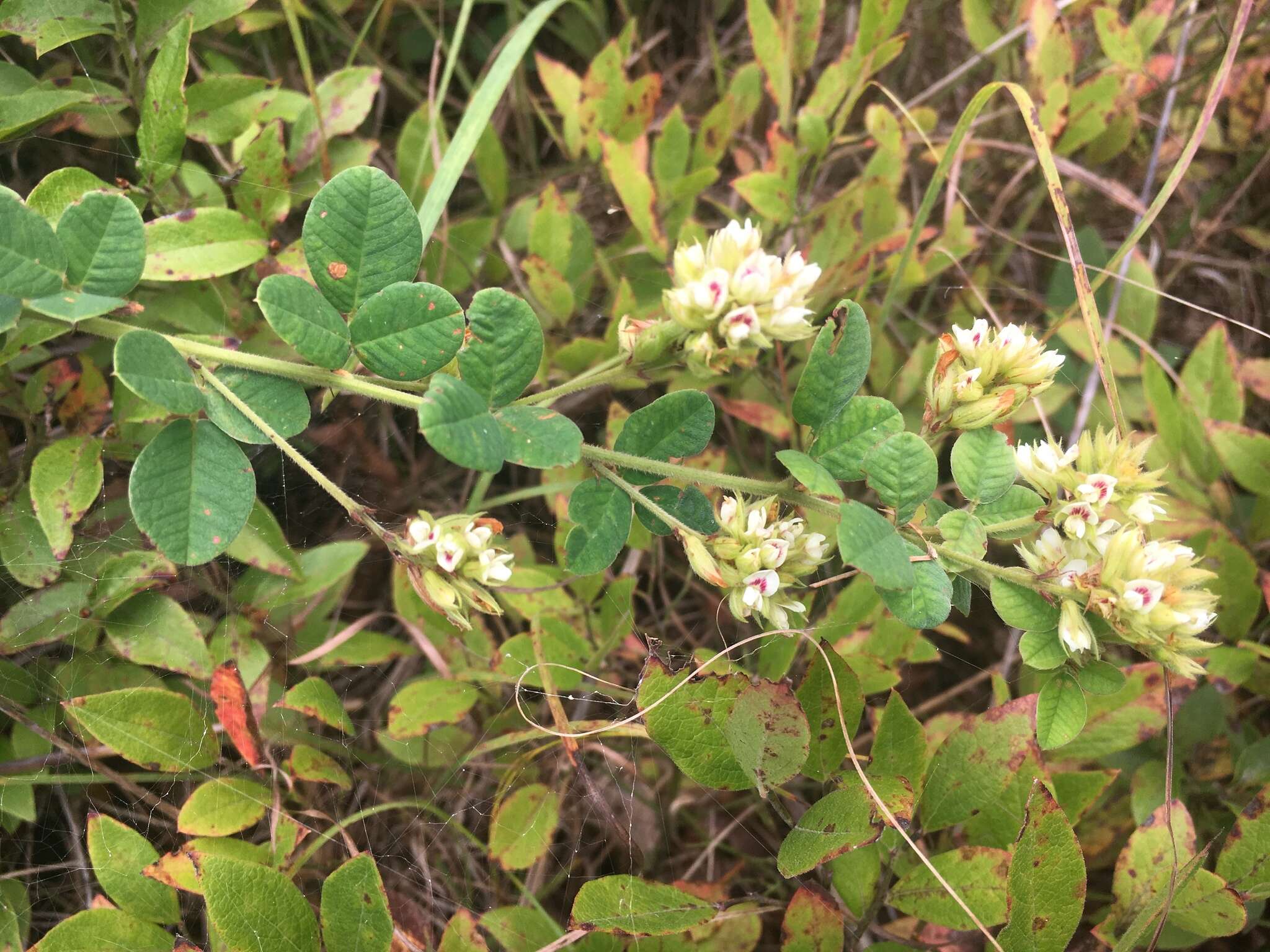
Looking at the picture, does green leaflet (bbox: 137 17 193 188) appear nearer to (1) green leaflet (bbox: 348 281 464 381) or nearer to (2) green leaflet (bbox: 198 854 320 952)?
(1) green leaflet (bbox: 348 281 464 381)

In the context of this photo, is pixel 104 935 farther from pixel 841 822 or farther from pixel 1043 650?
pixel 1043 650

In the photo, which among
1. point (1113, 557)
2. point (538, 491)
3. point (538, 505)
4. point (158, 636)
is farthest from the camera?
point (538, 505)

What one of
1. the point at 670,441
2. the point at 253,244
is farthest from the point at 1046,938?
the point at 253,244

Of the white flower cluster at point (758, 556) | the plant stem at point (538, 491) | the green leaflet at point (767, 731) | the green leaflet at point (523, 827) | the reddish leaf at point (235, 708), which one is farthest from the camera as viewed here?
the plant stem at point (538, 491)

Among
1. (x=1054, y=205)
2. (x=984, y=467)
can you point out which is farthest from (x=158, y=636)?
(x=1054, y=205)

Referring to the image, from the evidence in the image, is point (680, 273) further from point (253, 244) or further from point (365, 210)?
point (253, 244)

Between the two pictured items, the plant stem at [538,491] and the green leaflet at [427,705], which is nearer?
the green leaflet at [427,705]

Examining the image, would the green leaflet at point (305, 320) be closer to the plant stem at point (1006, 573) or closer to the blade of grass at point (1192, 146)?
the plant stem at point (1006, 573)

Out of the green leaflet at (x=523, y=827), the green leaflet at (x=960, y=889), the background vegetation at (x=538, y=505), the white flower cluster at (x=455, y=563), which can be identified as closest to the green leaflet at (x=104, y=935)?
the background vegetation at (x=538, y=505)
